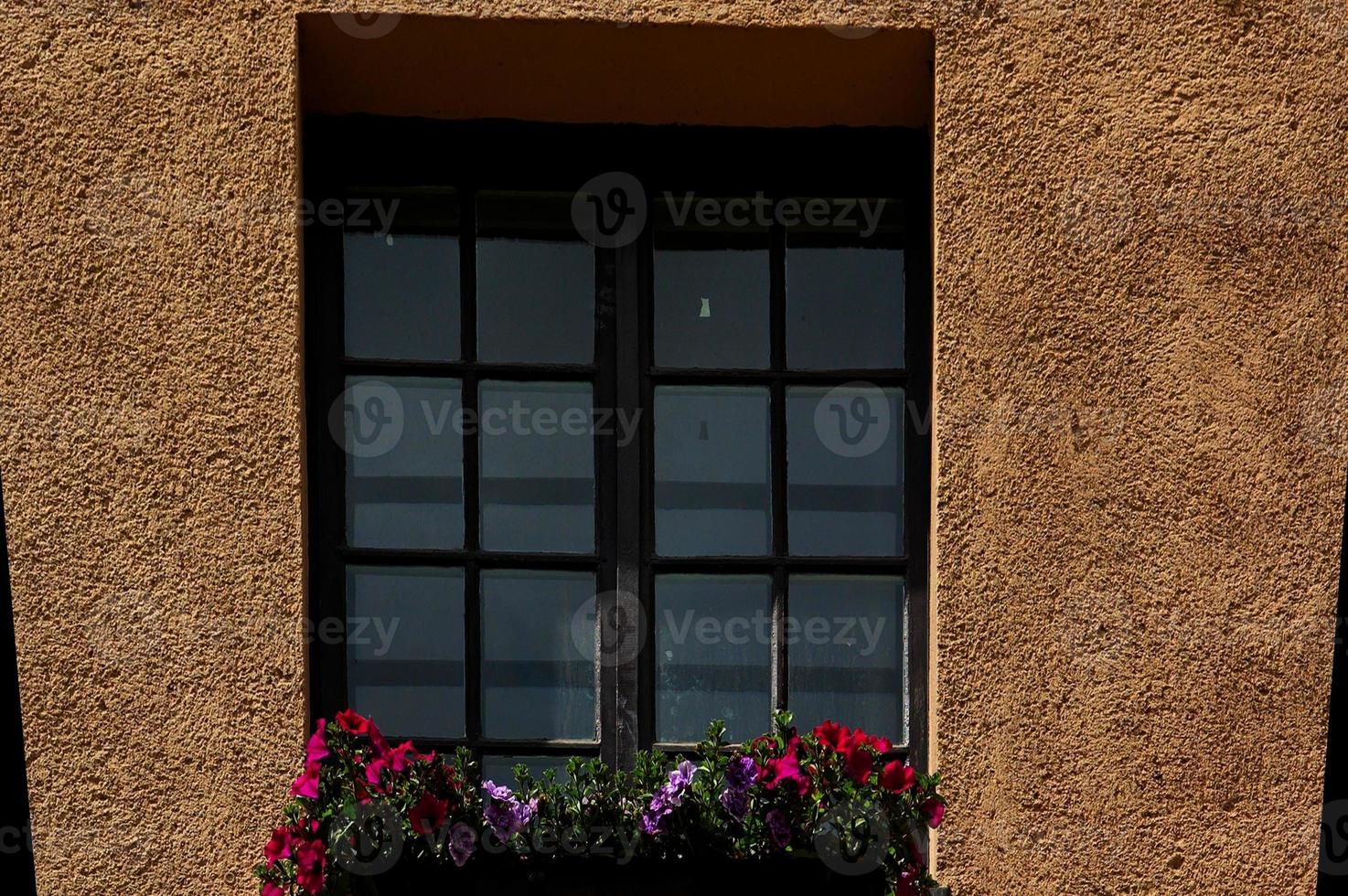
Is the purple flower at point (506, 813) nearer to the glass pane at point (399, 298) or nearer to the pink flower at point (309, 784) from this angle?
the pink flower at point (309, 784)

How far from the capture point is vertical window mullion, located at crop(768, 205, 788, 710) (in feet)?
14.9

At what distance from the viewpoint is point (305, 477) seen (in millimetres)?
4328

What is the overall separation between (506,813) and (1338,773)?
1.90 m

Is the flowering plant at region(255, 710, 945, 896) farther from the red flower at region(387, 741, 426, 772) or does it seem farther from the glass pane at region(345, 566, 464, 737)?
the glass pane at region(345, 566, 464, 737)

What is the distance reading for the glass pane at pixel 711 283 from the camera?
466cm

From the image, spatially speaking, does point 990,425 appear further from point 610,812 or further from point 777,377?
point 610,812

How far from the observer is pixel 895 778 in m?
4.05

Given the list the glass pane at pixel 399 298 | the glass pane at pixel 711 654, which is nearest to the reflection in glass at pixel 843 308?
the glass pane at pixel 711 654

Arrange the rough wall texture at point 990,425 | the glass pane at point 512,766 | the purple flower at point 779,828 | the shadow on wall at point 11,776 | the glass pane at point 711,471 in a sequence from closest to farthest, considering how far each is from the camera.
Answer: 1. the shadow on wall at point 11,776
2. the purple flower at point 779,828
3. the rough wall texture at point 990,425
4. the glass pane at point 512,766
5. the glass pane at point 711,471

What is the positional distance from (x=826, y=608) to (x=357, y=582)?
118cm

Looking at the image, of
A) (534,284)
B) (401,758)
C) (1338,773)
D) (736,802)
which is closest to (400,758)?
(401,758)

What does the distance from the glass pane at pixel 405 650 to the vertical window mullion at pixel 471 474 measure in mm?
27

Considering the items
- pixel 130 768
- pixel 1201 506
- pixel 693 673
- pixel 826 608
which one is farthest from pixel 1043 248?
pixel 130 768

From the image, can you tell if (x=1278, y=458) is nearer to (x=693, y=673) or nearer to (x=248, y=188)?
(x=693, y=673)
